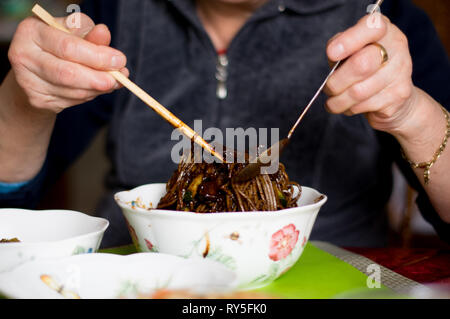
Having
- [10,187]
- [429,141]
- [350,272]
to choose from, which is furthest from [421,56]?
[10,187]

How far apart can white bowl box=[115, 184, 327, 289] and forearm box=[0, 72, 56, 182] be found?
0.49 m

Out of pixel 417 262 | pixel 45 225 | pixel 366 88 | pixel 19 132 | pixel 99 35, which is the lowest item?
pixel 417 262

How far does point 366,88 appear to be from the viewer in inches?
31.2

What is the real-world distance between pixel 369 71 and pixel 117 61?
46 cm

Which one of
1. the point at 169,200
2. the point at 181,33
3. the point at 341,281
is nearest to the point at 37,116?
the point at 169,200

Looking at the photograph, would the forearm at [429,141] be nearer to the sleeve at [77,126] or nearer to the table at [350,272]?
the table at [350,272]

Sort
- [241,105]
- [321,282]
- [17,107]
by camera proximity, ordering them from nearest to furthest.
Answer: [321,282] → [17,107] → [241,105]

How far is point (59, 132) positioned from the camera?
55.5 inches

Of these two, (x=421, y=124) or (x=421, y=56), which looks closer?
(x=421, y=124)

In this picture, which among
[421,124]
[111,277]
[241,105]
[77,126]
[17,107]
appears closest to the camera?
[111,277]

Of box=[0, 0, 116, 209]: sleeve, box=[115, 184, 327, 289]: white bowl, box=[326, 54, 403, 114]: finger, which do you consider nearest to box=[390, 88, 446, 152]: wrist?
box=[326, 54, 403, 114]: finger

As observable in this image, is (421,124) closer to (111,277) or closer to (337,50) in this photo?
(337,50)

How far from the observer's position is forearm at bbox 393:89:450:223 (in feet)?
3.07
